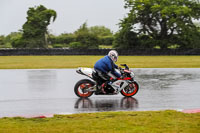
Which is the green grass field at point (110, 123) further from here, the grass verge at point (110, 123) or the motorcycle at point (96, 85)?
the motorcycle at point (96, 85)

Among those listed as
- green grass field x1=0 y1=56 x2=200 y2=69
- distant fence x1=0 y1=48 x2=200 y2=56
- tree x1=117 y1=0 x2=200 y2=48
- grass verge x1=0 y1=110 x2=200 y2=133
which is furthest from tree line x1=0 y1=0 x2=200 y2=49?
grass verge x1=0 y1=110 x2=200 y2=133

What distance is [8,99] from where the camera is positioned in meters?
11.6

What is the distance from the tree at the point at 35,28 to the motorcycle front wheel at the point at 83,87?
58416 millimetres

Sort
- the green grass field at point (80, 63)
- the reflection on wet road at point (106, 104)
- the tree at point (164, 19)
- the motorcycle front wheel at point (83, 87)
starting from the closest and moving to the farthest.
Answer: the reflection on wet road at point (106, 104) < the motorcycle front wheel at point (83, 87) < the green grass field at point (80, 63) < the tree at point (164, 19)

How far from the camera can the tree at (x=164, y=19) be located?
53.5 metres

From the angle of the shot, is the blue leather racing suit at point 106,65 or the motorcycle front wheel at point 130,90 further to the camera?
the motorcycle front wheel at point 130,90

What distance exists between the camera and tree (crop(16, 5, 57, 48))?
69375mm

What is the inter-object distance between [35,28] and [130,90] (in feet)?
197

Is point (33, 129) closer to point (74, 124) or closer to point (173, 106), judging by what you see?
point (74, 124)

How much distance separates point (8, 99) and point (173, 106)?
16.7 ft

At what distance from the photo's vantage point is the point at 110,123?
7.64m

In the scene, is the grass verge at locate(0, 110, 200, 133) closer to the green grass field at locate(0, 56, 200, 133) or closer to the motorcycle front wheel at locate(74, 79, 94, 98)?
the green grass field at locate(0, 56, 200, 133)

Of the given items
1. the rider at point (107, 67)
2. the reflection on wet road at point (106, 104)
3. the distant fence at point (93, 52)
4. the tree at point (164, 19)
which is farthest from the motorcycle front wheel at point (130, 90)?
the tree at point (164, 19)

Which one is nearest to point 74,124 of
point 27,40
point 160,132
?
point 160,132
